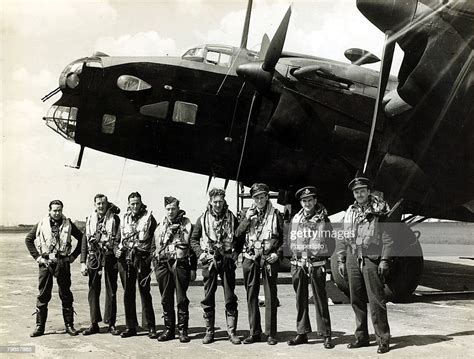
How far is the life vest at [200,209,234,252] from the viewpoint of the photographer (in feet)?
24.3

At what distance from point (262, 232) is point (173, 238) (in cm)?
128

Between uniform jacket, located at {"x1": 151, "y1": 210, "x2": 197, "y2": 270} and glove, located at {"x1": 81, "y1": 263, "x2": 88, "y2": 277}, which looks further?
glove, located at {"x1": 81, "y1": 263, "x2": 88, "y2": 277}

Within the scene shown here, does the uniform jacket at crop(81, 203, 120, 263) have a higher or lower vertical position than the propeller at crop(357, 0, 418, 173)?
lower

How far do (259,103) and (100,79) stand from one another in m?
3.58

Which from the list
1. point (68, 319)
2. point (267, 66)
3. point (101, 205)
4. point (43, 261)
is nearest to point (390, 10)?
point (267, 66)

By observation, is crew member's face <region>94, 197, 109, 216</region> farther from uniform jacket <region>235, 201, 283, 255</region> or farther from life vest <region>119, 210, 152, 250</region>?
uniform jacket <region>235, 201, 283, 255</region>

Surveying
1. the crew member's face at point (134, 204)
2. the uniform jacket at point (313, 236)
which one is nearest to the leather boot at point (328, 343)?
the uniform jacket at point (313, 236)

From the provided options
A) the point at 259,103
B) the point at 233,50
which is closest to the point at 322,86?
the point at 259,103

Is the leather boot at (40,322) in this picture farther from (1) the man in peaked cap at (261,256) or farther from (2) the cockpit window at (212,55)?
(2) the cockpit window at (212,55)

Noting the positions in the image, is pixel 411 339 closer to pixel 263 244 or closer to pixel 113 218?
pixel 263 244

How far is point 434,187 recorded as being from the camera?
34.2 feet

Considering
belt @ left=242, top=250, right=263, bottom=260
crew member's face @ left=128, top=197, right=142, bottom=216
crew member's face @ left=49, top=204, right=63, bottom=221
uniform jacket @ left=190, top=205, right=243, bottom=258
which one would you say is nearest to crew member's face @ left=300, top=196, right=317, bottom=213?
belt @ left=242, top=250, right=263, bottom=260

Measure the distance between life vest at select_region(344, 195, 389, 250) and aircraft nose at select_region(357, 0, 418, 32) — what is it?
2833 mm

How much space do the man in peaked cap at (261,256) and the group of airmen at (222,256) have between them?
0.05ft
